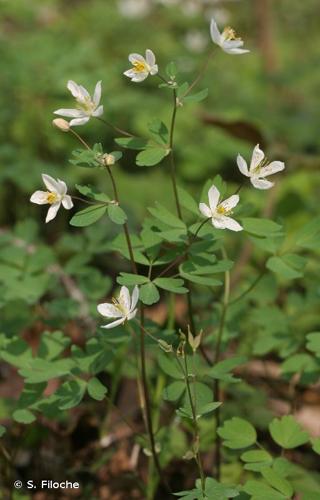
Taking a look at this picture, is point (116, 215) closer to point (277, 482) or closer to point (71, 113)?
point (71, 113)

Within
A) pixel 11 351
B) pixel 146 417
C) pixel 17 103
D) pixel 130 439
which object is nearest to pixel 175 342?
pixel 146 417

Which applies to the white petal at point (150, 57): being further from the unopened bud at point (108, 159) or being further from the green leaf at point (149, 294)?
the green leaf at point (149, 294)

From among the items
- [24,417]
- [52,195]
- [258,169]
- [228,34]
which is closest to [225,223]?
[258,169]

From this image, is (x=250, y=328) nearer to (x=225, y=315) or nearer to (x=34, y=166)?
(x=225, y=315)

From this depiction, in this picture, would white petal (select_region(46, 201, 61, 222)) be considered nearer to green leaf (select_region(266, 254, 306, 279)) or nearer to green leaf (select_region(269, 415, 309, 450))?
green leaf (select_region(266, 254, 306, 279))

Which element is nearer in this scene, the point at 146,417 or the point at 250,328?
the point at 146,417

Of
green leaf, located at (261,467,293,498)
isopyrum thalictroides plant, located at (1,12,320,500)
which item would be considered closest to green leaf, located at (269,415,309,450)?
isopyrum thalictroides plant, located at (1,12,320,500)

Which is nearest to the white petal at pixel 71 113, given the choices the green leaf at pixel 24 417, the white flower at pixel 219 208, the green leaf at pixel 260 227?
the white flower at pixel 219 208
